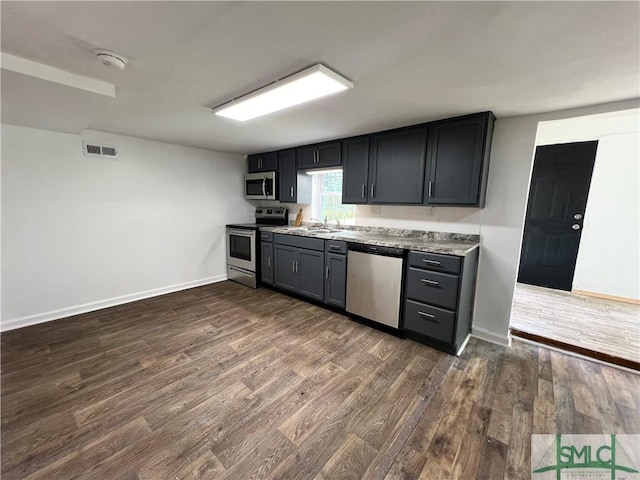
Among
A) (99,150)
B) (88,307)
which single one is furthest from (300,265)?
(99,150)

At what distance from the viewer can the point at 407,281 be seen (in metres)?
2.56

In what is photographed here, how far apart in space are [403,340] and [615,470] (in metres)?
1.45

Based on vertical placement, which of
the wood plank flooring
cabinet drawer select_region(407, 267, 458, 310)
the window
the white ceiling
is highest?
the white ceiling

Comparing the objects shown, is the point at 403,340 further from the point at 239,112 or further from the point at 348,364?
the point at 239,112

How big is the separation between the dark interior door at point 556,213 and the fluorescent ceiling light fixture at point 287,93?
4023 millimetres

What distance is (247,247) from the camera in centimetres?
409

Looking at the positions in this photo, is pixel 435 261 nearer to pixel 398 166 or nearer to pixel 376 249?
pixel 376 249

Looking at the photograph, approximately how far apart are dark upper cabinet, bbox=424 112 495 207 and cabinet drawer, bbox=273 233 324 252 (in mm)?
1338

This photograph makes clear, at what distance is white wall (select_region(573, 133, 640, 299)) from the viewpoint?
3.52 metres

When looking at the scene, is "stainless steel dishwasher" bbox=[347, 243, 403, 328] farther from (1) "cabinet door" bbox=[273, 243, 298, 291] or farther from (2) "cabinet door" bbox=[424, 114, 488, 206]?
(1) "cabinet door" bbox=[273, 243, 298, 291]

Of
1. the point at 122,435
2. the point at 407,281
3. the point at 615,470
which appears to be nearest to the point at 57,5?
the point at 122,435

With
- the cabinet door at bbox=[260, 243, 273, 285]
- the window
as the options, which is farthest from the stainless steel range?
the window

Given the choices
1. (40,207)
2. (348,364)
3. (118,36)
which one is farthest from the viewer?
(40,207)

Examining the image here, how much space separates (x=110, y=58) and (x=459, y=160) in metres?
2.67
